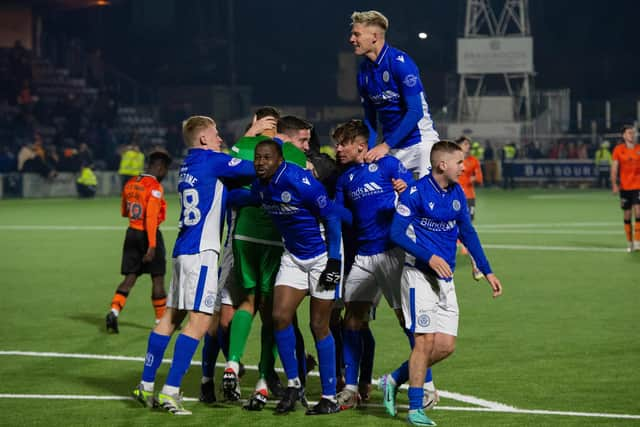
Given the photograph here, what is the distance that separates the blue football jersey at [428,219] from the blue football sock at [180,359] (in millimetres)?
1676

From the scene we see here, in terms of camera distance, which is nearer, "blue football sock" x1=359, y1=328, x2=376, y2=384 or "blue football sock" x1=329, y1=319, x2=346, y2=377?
"blue football sock" x1=359, y1=328, x2=376, y2=384

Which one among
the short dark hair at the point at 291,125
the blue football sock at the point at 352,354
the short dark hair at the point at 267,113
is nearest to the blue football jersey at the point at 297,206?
the short dark hair at the point at 291,125

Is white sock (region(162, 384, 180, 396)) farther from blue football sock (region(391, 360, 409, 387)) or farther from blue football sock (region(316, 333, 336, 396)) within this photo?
blue football sock (region(391, 360, 409, 387))

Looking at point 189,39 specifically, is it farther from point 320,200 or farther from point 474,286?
point 320,200

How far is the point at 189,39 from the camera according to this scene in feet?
242

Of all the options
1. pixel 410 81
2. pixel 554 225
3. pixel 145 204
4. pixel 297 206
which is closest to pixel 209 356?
pixel 297 206

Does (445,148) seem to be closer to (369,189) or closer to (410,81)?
(369,189)

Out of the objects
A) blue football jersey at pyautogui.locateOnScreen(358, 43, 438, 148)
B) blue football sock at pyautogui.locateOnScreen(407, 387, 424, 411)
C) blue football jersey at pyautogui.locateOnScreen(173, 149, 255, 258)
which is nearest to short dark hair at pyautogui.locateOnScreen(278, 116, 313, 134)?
blue football jersey at pyautogui.locateOnScreen(173, 149, 255, 258)

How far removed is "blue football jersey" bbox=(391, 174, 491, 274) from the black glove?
0.47 metres

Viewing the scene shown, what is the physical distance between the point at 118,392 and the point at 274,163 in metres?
2.34

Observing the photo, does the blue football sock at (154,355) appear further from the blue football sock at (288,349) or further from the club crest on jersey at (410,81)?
the club crest on jersey at (410,81)

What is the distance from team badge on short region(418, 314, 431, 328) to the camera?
25.6 feet

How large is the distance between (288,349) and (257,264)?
0.76 m

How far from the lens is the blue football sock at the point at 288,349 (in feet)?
27.0
